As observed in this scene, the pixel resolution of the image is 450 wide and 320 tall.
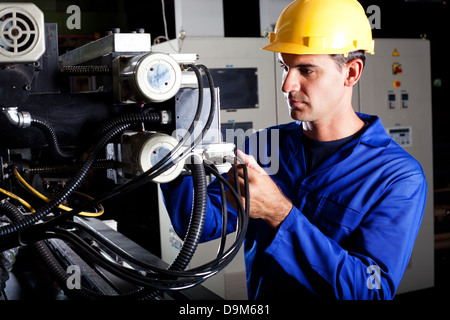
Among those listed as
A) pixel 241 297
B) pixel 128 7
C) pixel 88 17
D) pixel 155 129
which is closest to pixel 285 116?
pixel 241 297

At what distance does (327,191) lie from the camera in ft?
4.26

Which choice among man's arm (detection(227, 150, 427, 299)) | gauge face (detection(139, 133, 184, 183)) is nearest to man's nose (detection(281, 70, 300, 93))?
man's arm (detection(227, 150, 427, 299))

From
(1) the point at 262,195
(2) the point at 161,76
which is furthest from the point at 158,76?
(1) the point at 262,195

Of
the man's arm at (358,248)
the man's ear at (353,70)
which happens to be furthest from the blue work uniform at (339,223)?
the man's ear at (353,70)

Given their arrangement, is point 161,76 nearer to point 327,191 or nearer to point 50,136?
point 50,136

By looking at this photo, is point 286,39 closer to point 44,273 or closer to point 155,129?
point 155,129

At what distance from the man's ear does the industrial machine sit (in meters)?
0.71

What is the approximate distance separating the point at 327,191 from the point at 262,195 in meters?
0.41

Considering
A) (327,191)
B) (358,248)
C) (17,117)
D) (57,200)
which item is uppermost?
(17,117)

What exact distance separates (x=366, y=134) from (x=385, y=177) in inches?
6.0

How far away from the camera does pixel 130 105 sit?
0.77 m

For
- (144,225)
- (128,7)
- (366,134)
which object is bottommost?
(144,225)

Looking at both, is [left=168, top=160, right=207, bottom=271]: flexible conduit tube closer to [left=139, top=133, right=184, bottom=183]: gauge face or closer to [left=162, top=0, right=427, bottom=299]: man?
[left=139, top=133, right=184, bottom=183]: gauge face

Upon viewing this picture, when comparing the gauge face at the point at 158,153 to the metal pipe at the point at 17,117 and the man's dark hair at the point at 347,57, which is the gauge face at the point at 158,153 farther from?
the man's dark hair at the point at 347,57
